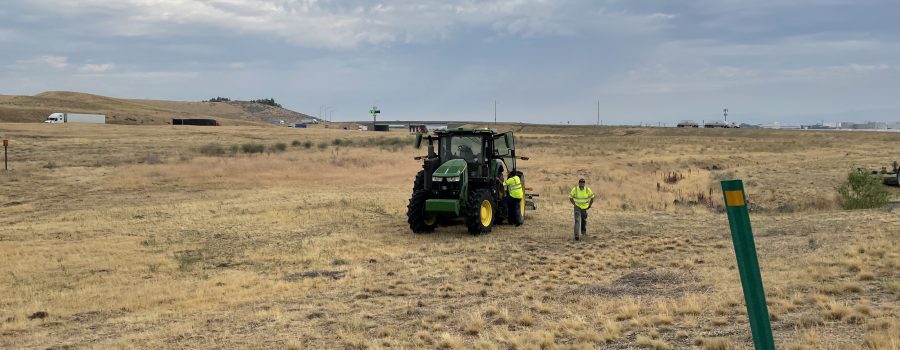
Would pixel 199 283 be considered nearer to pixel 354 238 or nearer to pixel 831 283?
pixel 354 238

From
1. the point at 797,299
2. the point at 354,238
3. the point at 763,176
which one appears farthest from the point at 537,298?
the point at 763,176

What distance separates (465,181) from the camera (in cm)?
1581

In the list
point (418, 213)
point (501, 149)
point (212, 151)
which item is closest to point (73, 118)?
point (212, 151)

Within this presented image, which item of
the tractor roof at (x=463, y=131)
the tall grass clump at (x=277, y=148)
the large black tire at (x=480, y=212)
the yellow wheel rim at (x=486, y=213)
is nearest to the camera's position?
the large black tire at (x=480, y=212)

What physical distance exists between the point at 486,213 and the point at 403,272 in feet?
14.6

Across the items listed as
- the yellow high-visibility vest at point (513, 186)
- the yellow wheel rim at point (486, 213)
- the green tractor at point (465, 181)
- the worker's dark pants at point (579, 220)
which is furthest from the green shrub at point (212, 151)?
the worker's dark pants at point (579, 220)

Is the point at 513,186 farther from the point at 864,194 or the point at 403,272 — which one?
the point at 864,194

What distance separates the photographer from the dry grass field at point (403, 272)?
25.8ft

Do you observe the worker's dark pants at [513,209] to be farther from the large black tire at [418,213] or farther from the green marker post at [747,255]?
A: the green marker post at [747,255]

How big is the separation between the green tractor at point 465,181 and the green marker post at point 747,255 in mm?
11431

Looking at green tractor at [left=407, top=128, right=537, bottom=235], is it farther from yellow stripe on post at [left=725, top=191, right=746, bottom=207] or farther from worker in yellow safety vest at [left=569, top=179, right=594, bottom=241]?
yellow stripe on post at [left=725, top=191, right=746, bottom=207]

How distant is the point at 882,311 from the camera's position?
24.5ft

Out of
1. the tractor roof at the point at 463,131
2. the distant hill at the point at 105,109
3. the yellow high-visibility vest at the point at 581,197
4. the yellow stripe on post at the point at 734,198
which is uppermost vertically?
the distant hill at the point at 105,109

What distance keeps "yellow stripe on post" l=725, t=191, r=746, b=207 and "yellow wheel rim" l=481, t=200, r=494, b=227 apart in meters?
12.2
